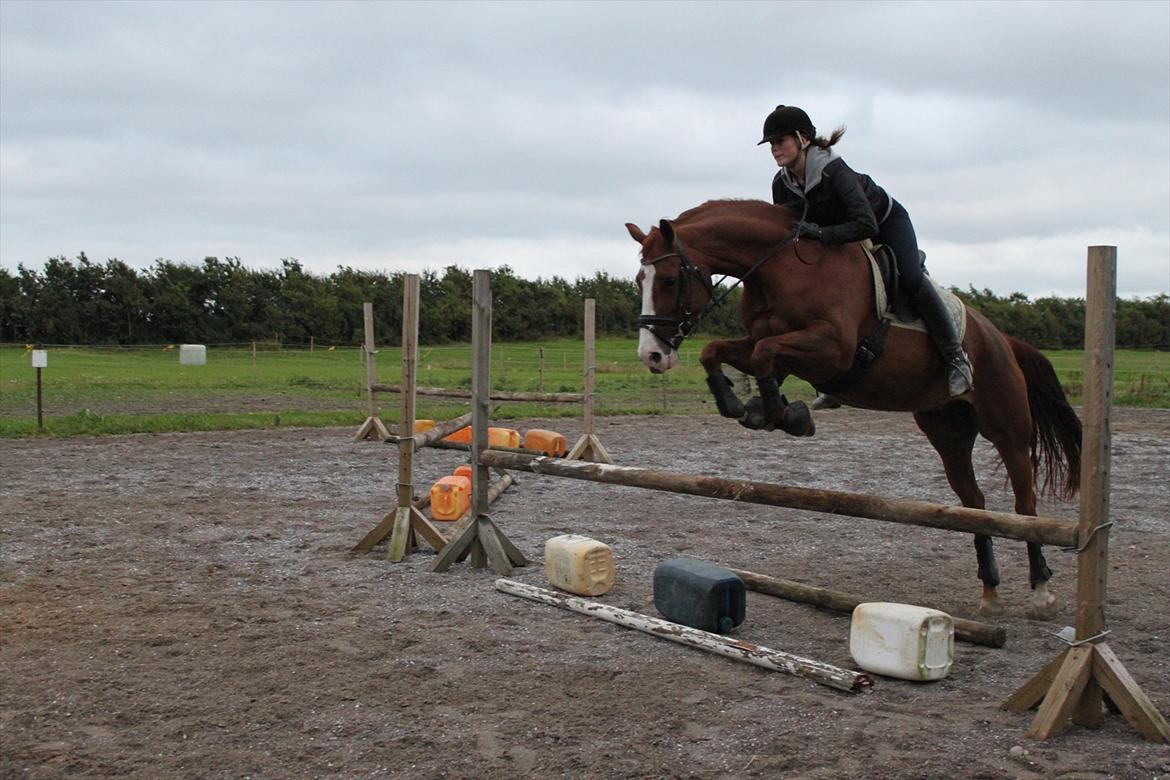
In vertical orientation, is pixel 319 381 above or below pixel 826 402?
below

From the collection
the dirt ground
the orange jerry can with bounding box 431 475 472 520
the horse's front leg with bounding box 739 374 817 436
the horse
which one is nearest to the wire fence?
the dirt ground

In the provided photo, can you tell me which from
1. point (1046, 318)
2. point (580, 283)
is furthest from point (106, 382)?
point (1046, 318)

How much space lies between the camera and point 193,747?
10.7 ft

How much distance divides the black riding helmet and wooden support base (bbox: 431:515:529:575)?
10.1 ft

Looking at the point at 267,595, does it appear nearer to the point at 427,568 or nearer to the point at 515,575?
the point at 427,568

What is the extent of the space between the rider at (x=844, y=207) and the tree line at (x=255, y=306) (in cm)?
3795

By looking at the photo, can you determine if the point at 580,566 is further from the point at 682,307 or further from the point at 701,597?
the point at 682,307

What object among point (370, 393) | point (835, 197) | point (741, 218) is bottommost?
point (370, 393)

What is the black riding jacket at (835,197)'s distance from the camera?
4.54 m

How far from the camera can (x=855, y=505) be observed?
411 cm

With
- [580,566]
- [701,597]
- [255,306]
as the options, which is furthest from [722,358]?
[255,306]

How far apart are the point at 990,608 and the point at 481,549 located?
3128 millimetres

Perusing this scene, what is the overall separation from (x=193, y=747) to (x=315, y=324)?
1836 inches

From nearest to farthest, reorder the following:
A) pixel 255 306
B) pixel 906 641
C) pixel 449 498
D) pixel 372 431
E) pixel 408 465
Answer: pixel 906 641 < pixel 408 465 < pixel 449 498 < pixel 372 431 < pixel 255 306
